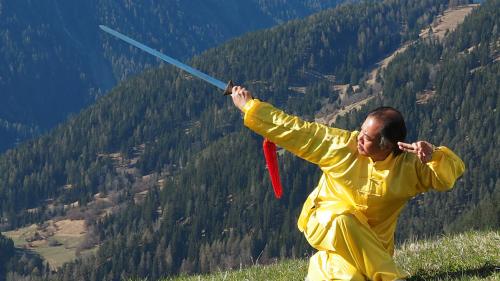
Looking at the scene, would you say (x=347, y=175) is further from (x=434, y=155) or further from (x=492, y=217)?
(x=492, y=217)

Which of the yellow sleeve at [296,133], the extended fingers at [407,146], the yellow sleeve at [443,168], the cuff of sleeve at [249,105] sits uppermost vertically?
the cuff of sleeve at [249,105]

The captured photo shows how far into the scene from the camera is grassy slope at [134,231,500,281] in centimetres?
1123

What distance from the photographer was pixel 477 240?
536 inches

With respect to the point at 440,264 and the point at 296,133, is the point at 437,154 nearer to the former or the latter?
the point at 296,133

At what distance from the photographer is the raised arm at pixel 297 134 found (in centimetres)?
1022

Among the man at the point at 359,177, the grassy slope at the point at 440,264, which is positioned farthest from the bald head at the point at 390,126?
the grassy slope at the point at 440,264

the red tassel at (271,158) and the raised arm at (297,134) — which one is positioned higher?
the raised arm at (297,134)

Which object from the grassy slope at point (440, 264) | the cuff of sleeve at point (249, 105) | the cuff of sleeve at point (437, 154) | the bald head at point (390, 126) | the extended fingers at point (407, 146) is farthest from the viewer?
the grassy slope at point (440, 264)

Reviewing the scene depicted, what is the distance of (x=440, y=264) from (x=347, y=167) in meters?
2.52

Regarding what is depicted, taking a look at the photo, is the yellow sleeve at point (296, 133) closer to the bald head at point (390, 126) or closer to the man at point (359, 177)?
the man at point (359, 177)

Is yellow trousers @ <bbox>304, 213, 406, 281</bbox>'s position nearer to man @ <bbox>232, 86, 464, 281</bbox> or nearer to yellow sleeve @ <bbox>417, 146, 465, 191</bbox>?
man @ <bbox>232, 86, 464, 281</bbox>

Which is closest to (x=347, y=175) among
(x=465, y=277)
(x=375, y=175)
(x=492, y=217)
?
(x=375, y=175)

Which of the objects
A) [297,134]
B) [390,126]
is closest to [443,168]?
[390,126]

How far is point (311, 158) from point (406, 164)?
111 centimetres
